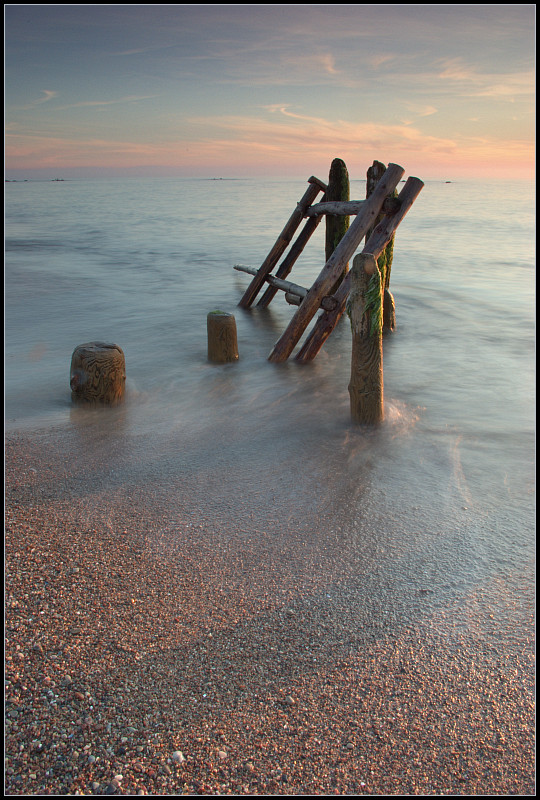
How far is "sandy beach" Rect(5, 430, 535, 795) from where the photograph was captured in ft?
7.06

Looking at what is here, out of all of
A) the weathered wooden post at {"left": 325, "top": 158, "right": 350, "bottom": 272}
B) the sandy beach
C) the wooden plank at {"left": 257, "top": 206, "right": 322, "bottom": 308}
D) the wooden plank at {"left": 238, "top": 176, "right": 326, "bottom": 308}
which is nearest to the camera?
the sandy beach

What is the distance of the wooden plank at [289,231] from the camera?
8289mm

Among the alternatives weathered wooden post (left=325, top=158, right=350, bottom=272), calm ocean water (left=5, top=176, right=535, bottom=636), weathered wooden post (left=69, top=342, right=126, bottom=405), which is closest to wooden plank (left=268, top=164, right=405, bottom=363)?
calm ocean water (left=5, top=176, right=535, bottom=636)

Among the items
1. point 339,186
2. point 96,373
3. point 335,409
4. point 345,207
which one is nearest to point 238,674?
point 335,409

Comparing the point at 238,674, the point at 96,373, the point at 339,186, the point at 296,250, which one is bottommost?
the point at 238,674

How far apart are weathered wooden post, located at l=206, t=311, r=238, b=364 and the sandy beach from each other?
375 centimetres

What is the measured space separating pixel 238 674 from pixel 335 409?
3564mm

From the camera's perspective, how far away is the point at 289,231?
28.8ft

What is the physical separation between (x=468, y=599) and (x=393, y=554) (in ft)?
1.72

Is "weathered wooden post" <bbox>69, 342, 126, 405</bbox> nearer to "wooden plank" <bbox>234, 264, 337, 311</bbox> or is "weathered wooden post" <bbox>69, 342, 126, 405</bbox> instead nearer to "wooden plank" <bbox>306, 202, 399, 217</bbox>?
"wooden plank" <bbox>234, 264, 337, 311</bbox>

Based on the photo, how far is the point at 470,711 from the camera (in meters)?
2.43

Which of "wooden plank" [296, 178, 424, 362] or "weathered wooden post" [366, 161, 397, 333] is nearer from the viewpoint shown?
"wooden plank" [296, 178, 424, 362]

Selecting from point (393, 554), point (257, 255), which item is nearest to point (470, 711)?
point (393, 554)

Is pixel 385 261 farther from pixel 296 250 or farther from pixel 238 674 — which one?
pixel 238 674
